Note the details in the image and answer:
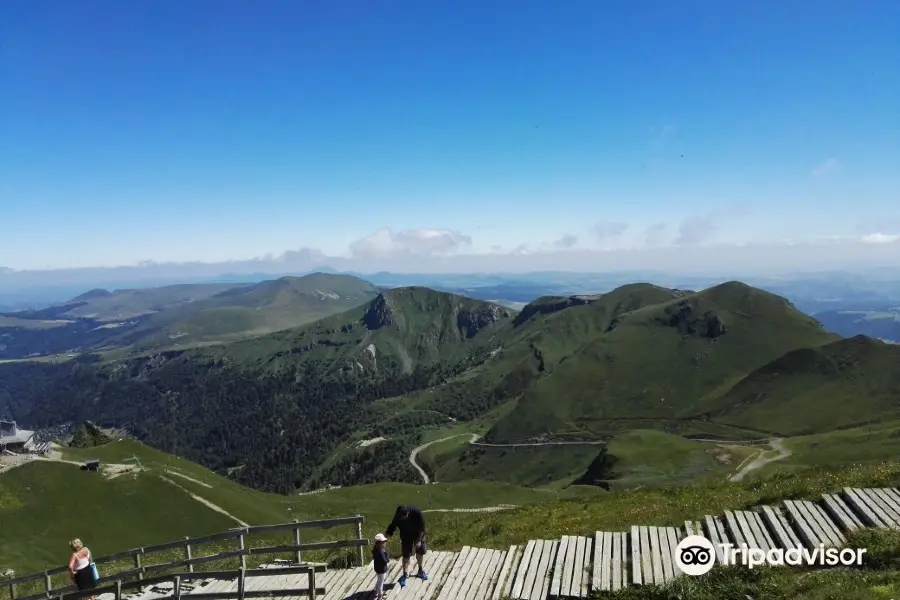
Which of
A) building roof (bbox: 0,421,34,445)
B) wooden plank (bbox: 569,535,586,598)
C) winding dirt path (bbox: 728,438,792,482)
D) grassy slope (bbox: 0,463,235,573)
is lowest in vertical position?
winding dirt path (bbox: 728,438,792,482)

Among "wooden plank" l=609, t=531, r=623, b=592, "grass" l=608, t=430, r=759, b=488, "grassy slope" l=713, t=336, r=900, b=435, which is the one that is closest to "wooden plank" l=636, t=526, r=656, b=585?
"wooden plank" l=609, t=531, r=623, b=592

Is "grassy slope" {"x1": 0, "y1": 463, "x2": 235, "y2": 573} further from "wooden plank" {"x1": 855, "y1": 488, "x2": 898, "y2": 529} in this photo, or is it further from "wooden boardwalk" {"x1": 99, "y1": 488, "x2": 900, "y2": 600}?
"wooden plank" {"x1": 855, "y1": 488, "x2": 898, "y2": 529}

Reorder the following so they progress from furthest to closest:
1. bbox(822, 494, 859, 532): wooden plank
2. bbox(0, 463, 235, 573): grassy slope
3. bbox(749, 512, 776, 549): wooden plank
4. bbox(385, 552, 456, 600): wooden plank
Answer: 1. bbox(0, 463, 235, 573): grassy slope
2. bbox(385, 552, 456, 600): wooden plank
3. bbox(822, 494, 859, 532): wooden plank
4. bbox(749, 512, 776, 549): wooden plank

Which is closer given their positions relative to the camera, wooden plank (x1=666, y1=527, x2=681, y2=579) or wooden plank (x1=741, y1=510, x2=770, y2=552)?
wooden plank (x1=666, y1=527, x2=681, y2=579)

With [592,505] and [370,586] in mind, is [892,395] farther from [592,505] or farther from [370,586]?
[370,586]

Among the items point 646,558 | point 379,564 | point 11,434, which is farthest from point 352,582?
point 11,434

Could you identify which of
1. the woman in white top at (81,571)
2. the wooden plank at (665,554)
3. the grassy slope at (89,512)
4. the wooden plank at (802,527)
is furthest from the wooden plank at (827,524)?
the grassy slope at (89,512)

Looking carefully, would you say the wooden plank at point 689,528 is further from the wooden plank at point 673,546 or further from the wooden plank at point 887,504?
the wooden plank at point 887,504
